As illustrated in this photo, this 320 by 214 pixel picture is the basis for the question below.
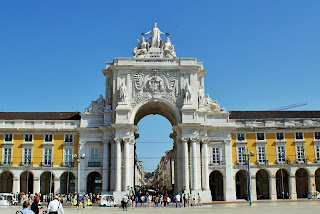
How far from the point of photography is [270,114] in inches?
2499

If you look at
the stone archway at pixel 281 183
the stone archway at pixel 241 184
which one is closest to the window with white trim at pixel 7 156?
the stone archway at pixel 241 184

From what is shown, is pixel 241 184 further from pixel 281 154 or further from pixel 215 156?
pixel 281 154

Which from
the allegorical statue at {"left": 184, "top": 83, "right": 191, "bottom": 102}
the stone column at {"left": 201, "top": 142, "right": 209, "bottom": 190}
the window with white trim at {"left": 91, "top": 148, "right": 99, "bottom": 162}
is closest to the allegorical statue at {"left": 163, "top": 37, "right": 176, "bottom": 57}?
the allegorical statue at {"left": 184, "top": 83, "right": 191, "bottom": 102}

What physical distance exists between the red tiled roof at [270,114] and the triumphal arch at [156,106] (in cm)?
475

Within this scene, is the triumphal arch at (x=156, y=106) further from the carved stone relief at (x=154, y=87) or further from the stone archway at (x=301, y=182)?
the stone archway at (x=301, y=182)

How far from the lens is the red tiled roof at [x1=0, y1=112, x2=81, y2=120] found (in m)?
61.7

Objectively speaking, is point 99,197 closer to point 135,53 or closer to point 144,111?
point 144,111

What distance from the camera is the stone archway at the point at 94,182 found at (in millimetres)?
60297

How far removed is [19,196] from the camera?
53812 millimetres

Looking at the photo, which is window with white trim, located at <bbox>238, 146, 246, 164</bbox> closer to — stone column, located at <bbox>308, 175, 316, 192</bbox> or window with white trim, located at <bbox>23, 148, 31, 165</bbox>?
stone column, located at <bbox>308, 175, 316, 192</bbox>

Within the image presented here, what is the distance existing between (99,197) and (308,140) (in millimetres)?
32912

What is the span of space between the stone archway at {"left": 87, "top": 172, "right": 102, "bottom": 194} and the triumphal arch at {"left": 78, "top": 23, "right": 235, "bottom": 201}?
12.2 feet

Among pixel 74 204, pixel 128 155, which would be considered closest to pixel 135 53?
pixel 128 155

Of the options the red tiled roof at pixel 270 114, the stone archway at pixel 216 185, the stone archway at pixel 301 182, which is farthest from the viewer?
the red tiled roof at pixel 270 114
